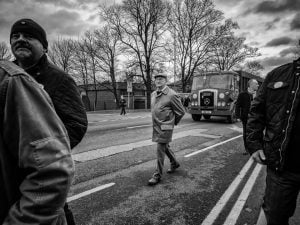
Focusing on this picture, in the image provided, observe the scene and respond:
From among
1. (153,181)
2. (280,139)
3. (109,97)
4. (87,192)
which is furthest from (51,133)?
(109,97)

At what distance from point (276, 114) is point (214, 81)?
1194cm

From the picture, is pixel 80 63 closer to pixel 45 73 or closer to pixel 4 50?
pixel 4 50

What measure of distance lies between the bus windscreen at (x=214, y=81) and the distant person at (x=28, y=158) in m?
13.1

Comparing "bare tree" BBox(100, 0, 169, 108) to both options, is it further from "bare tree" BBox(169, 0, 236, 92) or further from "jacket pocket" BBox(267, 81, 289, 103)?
"jacket pocket" BBox(267, 81, 289, 103)

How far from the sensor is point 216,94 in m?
12.8

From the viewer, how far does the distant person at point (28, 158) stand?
0.85m

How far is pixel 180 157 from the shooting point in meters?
5.62

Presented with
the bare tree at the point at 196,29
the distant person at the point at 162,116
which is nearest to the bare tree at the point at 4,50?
the bare tree at the point at 196,29

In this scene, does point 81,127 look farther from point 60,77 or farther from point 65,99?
point 60,77

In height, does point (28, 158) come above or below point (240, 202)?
above

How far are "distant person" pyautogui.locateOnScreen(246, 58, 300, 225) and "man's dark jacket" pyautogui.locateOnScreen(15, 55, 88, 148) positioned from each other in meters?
1.67

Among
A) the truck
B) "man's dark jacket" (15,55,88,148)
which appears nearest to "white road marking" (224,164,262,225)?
"man's dark jacket" (15,55,88,148)

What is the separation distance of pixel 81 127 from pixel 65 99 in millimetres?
248

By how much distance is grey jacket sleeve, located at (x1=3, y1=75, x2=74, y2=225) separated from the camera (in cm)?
85
